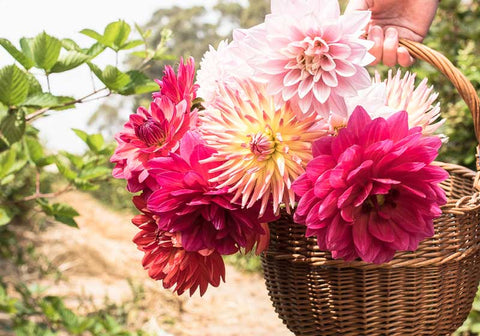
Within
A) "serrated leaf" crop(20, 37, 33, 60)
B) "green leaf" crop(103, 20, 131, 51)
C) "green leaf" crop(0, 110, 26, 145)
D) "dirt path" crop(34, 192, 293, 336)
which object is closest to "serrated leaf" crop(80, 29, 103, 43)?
"green leaf" crop(103, 20, 131, 51)

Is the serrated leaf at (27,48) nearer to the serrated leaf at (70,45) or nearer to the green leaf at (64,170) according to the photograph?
the serrated leaf at (70,45)

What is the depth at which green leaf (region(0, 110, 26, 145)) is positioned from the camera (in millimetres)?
1250

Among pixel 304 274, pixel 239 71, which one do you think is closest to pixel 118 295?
pixel 304 274

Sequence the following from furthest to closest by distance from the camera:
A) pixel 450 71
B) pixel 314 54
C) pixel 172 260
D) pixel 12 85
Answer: pixel 12 85 < pixel 450 71 < pixel 172 260 < pixel 314 54

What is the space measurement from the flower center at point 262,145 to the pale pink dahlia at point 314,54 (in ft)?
0.20

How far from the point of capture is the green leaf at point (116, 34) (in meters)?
1.35

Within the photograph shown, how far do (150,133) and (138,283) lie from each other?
2531 mm

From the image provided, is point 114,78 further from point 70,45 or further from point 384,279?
point 384,279

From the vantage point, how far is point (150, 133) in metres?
0.89

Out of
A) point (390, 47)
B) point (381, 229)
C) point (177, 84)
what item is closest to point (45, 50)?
point (177, 84)

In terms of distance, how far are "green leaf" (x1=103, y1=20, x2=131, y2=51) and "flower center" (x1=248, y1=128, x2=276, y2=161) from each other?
2.30 feet

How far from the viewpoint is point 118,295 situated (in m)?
3.34

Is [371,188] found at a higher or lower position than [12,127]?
higher

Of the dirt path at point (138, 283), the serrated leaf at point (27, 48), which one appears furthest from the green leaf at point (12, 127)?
the dirt path at point (138, 283)
